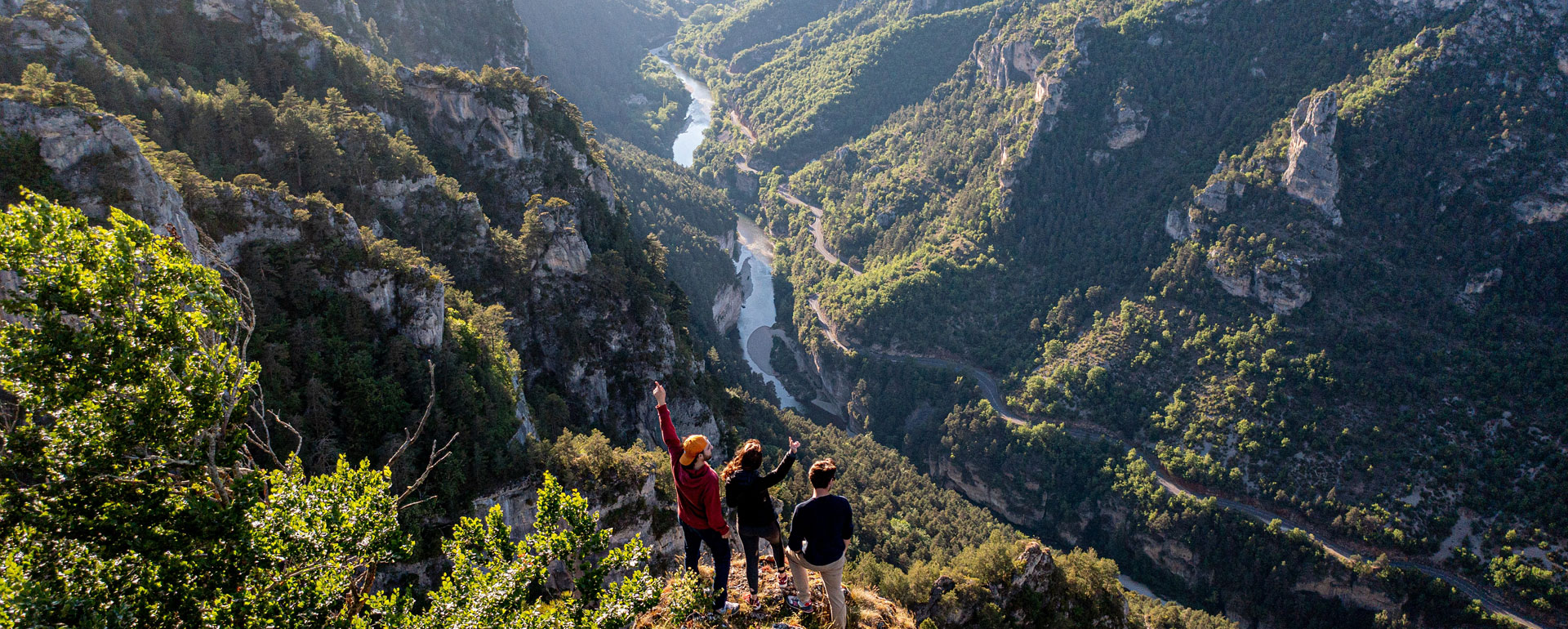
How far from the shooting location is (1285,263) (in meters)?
85.2

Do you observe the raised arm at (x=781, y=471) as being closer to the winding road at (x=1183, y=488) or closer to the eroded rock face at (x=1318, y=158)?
the winding road at (x=1183, y=488)

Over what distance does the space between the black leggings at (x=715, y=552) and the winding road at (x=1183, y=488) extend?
8050 centimetres

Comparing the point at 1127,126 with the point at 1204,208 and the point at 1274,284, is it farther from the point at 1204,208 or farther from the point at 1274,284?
the point at 1274,284

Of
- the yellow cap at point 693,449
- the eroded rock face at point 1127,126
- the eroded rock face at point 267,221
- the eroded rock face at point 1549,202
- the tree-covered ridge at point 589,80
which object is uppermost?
the eroded rock face at point 1549,202

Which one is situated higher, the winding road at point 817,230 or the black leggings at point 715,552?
the black leggings at point 715,552

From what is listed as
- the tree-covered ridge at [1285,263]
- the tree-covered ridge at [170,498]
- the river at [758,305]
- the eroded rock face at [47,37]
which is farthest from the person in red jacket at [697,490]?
the river at [758,305]

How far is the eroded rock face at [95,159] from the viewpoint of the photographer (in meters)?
26.7

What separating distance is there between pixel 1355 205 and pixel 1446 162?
31.0ft

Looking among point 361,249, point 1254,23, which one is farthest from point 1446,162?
point 361,249

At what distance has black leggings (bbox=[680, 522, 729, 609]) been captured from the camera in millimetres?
14203

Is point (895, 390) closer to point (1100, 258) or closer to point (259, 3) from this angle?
point (1100, 258)

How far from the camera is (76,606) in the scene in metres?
9.99

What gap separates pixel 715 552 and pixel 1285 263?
93.5m

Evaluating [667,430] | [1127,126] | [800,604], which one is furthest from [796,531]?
[1127,126]
